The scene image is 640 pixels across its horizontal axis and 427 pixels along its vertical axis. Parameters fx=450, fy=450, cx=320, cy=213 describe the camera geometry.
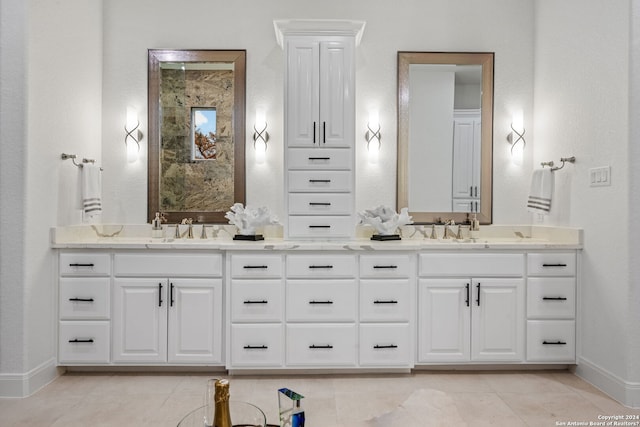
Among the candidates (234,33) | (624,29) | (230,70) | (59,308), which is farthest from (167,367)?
(624,29)

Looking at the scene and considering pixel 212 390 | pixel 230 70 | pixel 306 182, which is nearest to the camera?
pixel 212 390

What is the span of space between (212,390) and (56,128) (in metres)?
2.43

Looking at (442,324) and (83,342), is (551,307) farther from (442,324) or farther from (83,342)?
(83,342)

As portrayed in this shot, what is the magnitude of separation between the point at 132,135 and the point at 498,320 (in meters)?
3.01

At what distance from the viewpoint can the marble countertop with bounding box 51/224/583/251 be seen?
293 cm

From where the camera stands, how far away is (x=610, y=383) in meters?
2.67

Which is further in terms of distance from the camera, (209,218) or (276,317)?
(209,218)

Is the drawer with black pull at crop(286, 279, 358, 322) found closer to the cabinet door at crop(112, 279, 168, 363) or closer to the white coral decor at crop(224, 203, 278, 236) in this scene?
the white coral decor at crop(224, 203, 278, 236)

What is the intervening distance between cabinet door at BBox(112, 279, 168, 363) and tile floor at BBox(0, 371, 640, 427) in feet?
0.54

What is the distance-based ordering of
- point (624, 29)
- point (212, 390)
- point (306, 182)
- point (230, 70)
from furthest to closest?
point (230, 70) < point (306, 182) < point (624, 29) < point (212, 390)

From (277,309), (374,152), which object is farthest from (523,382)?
(374,152)

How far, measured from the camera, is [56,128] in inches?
Result: 116

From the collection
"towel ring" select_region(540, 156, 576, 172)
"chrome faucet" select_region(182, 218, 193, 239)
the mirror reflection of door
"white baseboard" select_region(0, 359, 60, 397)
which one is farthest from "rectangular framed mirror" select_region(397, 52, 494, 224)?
"white baseboard" select_region(0, 359, 60, 397)

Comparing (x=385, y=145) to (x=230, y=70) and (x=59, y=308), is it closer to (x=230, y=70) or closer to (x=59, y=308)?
(x=230, y=70)
